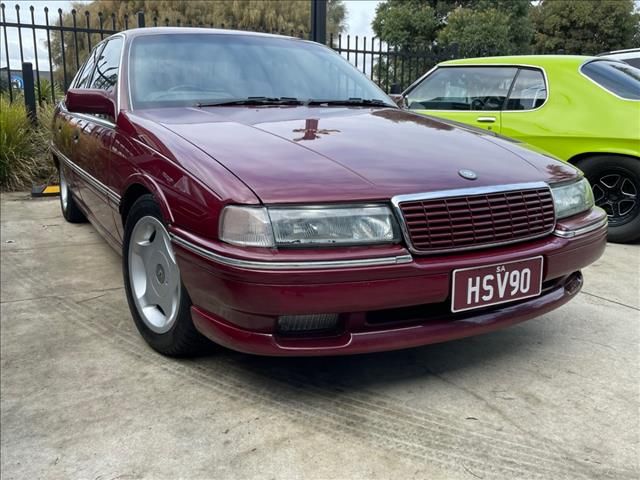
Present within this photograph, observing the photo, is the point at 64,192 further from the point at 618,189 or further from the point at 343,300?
the point at 618,189

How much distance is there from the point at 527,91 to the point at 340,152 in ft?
11.2

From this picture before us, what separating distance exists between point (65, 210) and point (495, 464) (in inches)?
179

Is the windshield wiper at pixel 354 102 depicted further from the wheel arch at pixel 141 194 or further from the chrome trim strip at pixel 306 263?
the chrome trim strip at pixel 306 263

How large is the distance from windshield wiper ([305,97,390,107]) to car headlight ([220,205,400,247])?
1.43 m

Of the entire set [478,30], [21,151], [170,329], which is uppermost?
[478,30]

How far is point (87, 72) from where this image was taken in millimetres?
4492

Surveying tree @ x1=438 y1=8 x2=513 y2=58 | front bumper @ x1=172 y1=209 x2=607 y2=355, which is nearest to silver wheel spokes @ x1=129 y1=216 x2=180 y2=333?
front bumper @ x1=172 y1=209 x2=607 y2=355

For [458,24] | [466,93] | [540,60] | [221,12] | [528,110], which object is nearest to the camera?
[528,110]

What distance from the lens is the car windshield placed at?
317 centimetres

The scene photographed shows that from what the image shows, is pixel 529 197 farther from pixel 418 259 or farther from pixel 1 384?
pixel 1 384

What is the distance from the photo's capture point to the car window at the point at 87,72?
434cm

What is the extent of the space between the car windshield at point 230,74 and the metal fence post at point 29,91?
522 cm

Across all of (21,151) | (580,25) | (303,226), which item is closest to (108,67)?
(303,226)

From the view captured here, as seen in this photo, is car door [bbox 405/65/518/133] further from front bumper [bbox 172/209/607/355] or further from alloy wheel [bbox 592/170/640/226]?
front bumper [bbox 172/209/607/355]
